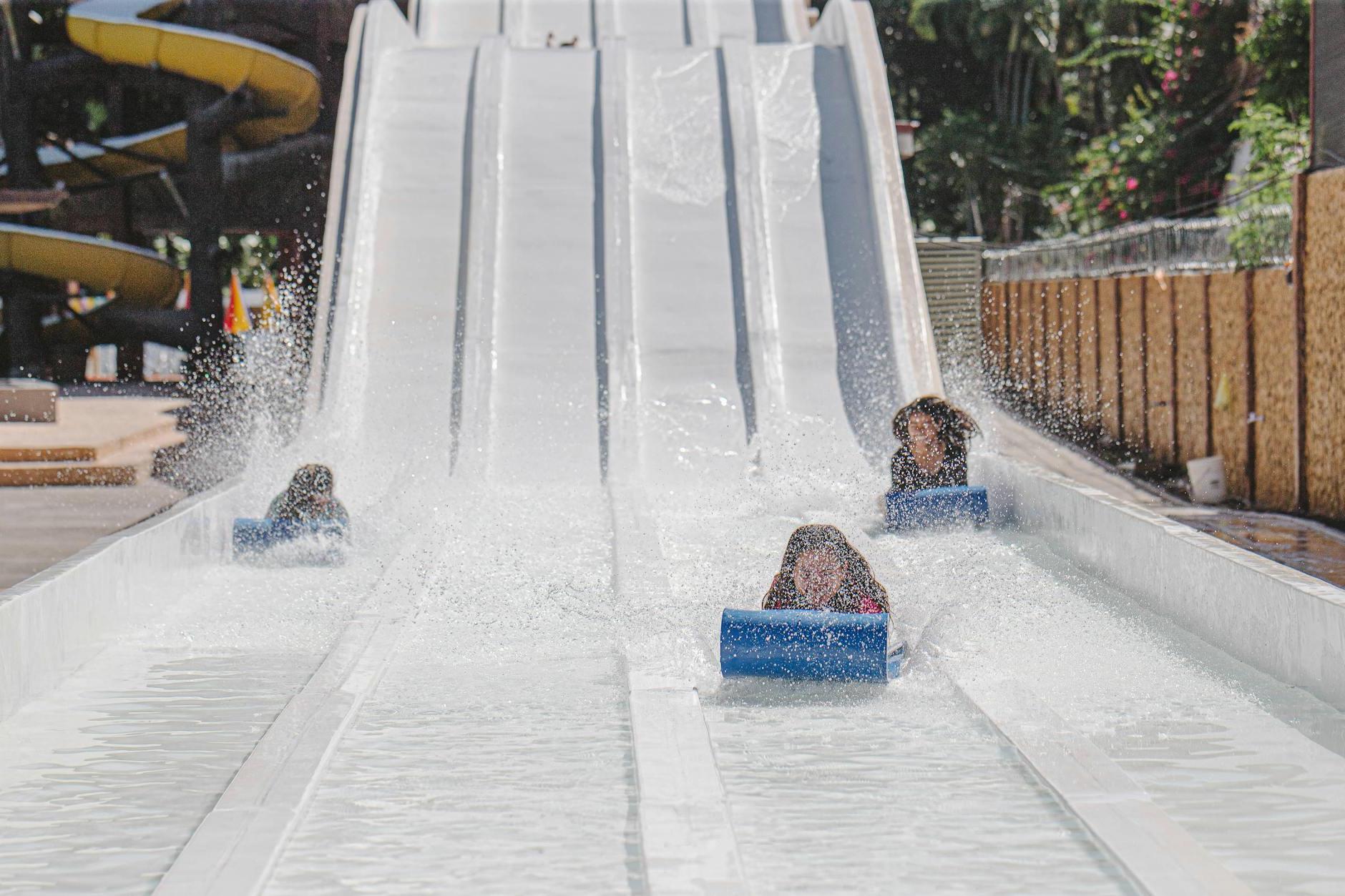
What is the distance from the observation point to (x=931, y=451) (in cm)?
824

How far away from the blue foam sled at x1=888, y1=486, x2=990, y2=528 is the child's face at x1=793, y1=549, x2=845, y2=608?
274cm

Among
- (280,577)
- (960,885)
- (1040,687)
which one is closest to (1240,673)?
(1040,687)

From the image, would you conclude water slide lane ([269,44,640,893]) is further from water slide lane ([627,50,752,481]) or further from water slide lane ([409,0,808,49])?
water slide lane ([409,0,808,49])

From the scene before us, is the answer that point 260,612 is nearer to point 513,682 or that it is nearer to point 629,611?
point 629,611

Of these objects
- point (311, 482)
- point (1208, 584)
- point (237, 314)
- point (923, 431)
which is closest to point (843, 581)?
point (1208, 584)

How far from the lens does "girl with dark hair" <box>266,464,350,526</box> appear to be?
723 cm

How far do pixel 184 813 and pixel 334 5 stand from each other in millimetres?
18848

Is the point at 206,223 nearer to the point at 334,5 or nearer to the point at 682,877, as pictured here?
the point at 334,5

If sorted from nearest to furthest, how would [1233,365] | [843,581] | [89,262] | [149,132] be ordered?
[843,581] → [1233,365] → [89,262] → [149,132]

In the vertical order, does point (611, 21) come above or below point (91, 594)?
above

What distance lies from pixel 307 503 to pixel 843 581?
304 cm

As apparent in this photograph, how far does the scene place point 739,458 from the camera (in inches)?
385

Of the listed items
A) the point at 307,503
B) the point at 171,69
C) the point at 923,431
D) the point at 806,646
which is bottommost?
the point at 806,646

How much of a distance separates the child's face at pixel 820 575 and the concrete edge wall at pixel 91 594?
235 cm
